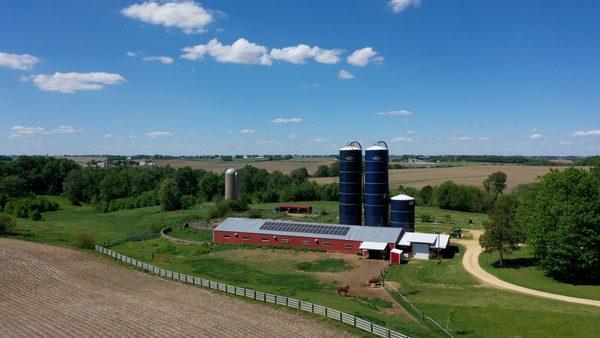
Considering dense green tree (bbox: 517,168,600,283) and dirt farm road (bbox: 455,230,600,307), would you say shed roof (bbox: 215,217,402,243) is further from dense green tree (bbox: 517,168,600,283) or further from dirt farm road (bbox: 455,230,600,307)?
dense green tree (bbox: 517,168,600,283)

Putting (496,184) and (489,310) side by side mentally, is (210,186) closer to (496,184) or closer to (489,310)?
(496,184)

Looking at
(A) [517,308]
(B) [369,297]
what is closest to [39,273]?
(B) [369,297]

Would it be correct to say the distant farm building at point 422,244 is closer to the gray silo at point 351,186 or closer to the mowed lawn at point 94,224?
the gray silo at point 351,186

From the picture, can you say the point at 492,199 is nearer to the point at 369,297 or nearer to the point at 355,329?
the point at 369,297

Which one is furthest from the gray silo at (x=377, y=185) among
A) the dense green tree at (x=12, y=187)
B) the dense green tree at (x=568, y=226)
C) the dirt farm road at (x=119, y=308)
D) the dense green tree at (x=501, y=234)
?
the dense green tree at (x=12, y=187)

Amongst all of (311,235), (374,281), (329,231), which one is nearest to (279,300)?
(374,281)

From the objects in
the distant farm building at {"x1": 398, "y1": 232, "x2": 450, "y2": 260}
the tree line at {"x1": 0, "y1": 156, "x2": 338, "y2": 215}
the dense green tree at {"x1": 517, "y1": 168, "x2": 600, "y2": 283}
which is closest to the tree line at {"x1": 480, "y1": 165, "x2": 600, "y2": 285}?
the dense green tree at {"x1": 517, "y1": 168, "x2": 600, "y2": 283}
